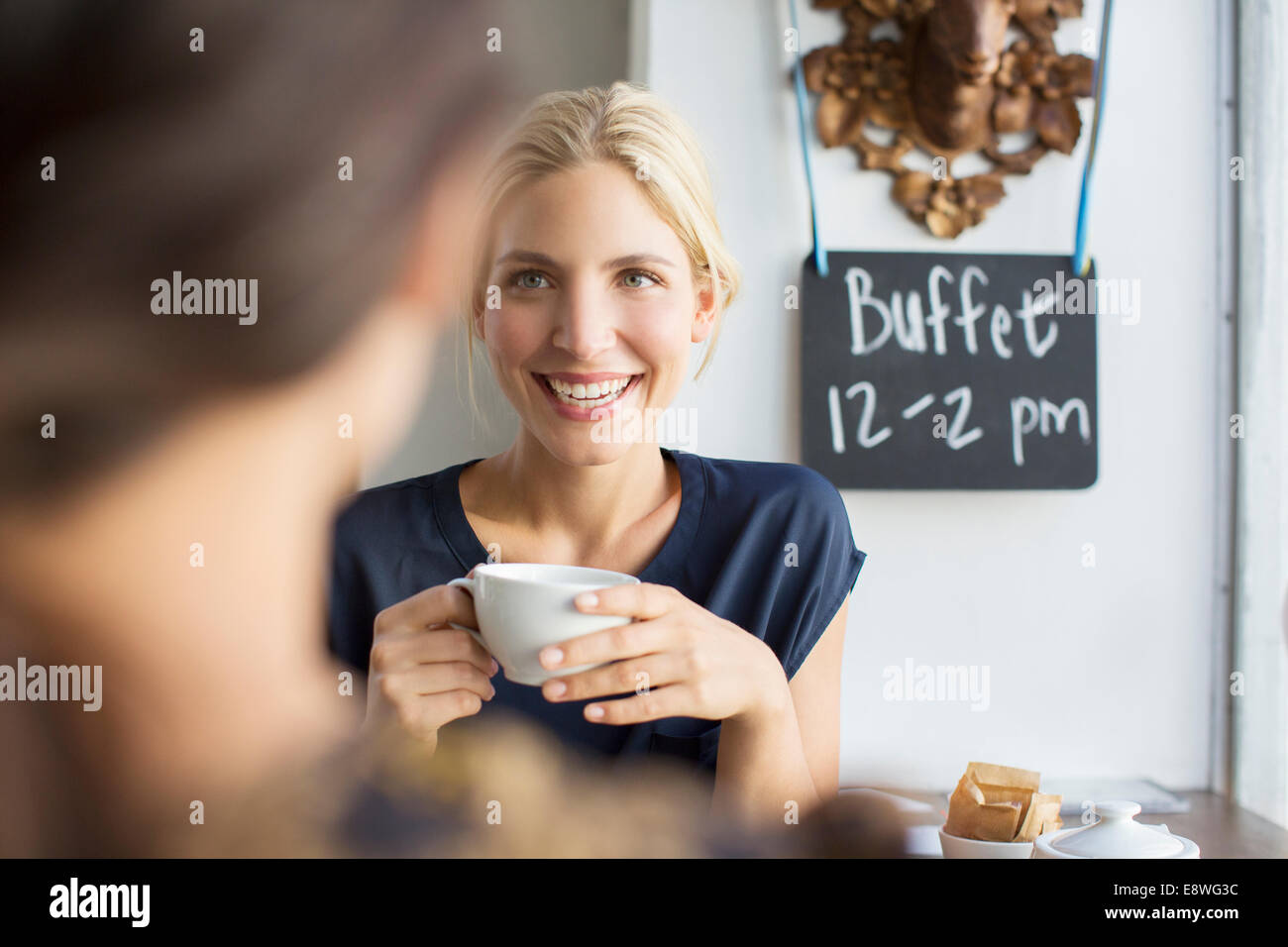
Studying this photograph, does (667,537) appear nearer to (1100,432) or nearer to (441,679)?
(441,679)

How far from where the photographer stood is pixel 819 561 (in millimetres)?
578

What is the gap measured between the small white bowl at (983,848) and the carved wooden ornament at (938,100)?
0.58 m

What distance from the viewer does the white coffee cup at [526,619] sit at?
311 millimetres

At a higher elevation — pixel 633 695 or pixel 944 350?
pixel 944 350

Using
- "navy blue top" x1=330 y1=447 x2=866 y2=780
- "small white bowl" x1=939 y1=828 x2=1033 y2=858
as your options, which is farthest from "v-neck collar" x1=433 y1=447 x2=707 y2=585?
"small white bowl" x1=939 y1=828 x2=1033 y2=858

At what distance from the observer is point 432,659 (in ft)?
1.17

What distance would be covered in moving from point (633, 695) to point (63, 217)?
237 mm

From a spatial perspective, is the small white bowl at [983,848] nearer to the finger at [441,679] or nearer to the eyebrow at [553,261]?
the finger at [441,679]

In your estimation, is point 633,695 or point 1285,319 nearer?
point 633,695

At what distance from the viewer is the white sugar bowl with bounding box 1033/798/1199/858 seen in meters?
0.31

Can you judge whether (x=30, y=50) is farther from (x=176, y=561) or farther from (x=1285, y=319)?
(x=1285, y=319)
